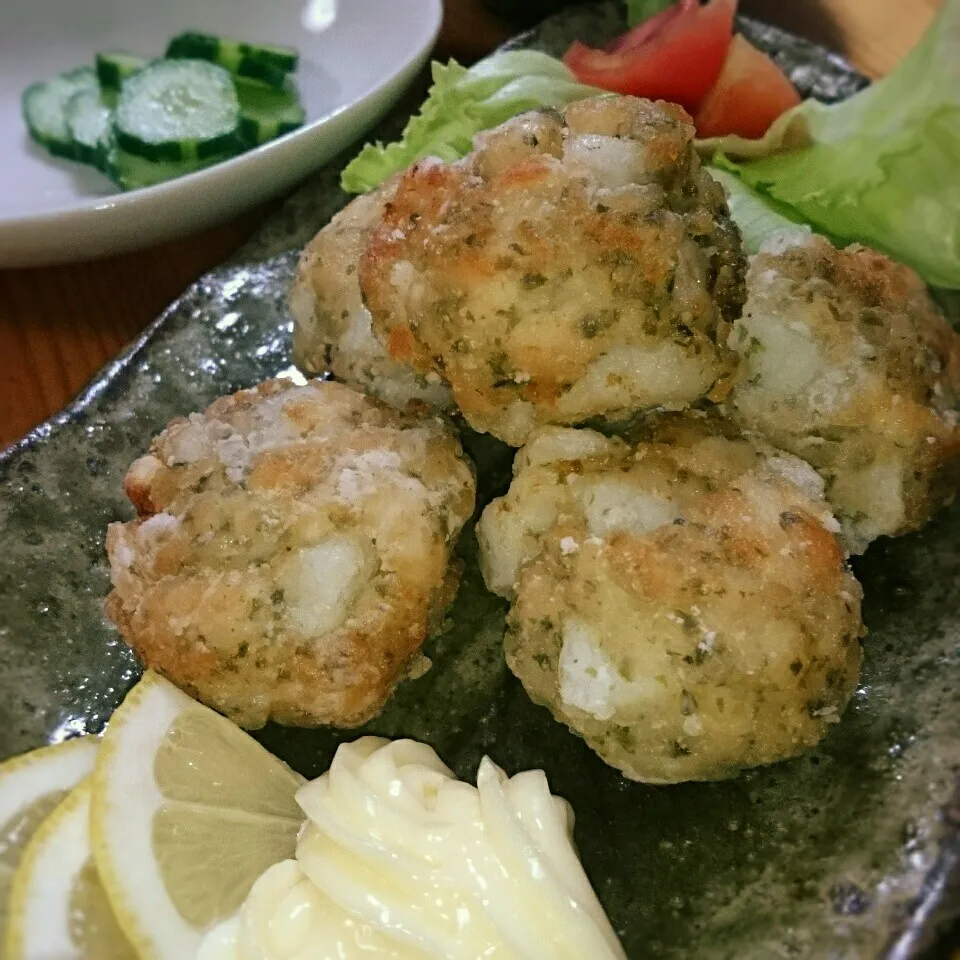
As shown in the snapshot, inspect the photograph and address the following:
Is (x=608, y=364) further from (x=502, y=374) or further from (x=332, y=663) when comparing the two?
(x=332, y=663)

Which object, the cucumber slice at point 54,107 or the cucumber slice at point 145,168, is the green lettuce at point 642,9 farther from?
the cucumber slice at point 54,107

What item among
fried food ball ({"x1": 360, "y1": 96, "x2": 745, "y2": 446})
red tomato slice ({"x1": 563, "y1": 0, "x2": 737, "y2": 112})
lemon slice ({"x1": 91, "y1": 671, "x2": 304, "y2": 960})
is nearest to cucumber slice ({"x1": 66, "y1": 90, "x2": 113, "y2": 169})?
red tomato slice ({"x1": 563, "y1": 0, "x2": 737, "y2": 112})

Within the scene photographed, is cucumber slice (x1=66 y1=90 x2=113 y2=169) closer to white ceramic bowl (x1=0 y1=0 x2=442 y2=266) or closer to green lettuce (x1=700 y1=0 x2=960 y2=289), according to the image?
white ceramic bowl (x1=0 y1=0 x2=442 y2=266)

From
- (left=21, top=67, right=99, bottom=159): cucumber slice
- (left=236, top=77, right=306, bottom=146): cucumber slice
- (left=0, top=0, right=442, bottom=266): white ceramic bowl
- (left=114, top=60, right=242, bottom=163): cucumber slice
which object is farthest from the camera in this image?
(left=21, top=67, right=99, bottom=159): cucumber slice

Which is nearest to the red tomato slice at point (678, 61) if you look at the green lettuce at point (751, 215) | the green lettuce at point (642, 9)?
the green lettuce at point (642, 9)

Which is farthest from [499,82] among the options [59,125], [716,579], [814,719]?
[814,719]

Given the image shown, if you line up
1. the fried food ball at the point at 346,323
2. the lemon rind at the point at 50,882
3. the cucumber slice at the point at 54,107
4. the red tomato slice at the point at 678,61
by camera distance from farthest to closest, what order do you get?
the cucumber slice at the point at 54,107, the red tomato slice at the point at 678,61, the fried food ball at the point at 346,323, the lemon rind at the point at 50,882

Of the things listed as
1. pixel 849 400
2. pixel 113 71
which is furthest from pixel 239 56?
pixel 849 400
